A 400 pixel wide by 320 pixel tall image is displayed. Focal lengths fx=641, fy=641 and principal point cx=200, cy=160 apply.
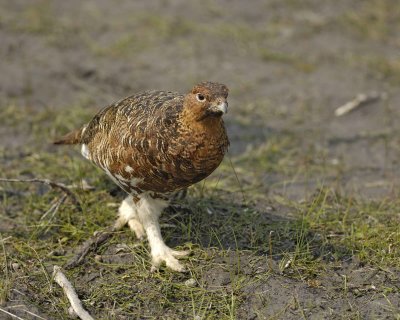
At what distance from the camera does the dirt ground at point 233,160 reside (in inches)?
159

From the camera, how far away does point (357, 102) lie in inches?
293

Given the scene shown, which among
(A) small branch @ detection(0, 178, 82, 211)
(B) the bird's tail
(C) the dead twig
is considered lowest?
(C) the dead twig

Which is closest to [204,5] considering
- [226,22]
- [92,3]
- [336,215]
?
[226,22]

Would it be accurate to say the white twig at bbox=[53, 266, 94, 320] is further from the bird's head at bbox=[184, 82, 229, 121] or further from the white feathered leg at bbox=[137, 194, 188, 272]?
the bird's head at bbox=[184, 82, 229, 121]

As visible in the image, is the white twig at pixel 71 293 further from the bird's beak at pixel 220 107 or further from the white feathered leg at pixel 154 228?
the bird's beak at pixel 220 107

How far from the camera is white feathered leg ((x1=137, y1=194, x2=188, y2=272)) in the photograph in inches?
168

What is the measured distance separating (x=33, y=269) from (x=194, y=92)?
1.65 m

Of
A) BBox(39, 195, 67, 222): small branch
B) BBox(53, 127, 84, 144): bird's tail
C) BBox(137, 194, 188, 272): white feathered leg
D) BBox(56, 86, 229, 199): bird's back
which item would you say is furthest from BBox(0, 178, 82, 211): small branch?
BBox(137, 194, 188, 272): white feathered leg

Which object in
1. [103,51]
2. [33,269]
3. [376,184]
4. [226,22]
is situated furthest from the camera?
[226,22]

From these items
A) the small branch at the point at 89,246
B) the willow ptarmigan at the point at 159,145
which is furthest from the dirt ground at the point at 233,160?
the willow ptarmigan at the point at 159,145

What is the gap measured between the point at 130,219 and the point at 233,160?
1.82 meters

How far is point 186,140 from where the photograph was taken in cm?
380

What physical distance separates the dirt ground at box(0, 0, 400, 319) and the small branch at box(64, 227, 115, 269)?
0.05 metres

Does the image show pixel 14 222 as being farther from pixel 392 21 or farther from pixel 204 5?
pixel 392 21
